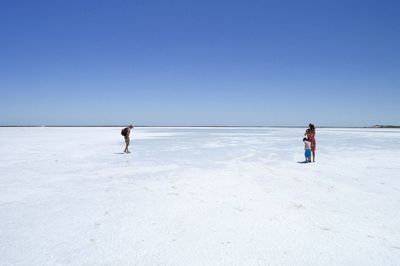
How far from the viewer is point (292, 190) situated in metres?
6.33

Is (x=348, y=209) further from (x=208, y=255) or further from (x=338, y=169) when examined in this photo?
(x=338, y=169)

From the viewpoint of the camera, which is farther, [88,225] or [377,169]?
[377,169]

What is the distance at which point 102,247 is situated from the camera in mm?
3443

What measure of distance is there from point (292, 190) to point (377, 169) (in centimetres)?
444

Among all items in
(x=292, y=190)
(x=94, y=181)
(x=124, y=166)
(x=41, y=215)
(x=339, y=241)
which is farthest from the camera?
(x=124, y=166)

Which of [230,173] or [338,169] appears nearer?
[230,173]

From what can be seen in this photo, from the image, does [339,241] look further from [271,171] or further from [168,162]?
[168,162]

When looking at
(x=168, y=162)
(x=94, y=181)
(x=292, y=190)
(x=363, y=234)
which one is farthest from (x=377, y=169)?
(x=94, y=181)

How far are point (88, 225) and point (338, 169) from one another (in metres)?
7.89

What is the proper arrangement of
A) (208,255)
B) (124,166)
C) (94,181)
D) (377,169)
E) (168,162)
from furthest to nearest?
1. (168,162)
2. (124,166)
3. (377,169)
4. (94,181)
5. (208,255)

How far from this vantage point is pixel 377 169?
8.97m

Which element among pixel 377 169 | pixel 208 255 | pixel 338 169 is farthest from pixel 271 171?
pixel 208 255

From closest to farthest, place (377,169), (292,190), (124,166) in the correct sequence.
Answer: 1. (292,190)
2. (377,169)
3. (124,166)

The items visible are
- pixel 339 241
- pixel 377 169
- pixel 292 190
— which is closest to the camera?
pixel 339 241
